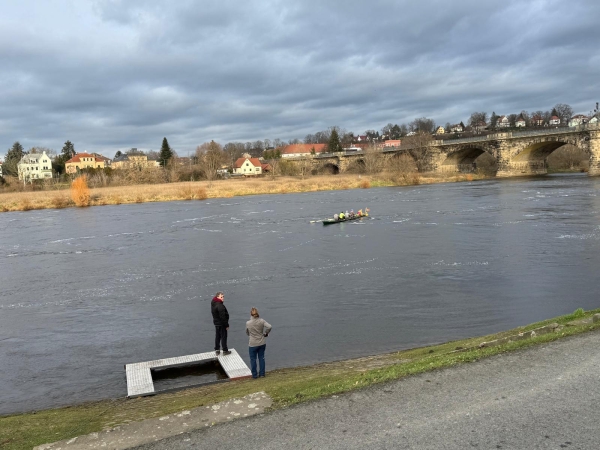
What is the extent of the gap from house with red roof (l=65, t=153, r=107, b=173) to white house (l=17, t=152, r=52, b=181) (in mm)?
5882

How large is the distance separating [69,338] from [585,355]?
14790mm

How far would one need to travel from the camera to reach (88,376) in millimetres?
14047

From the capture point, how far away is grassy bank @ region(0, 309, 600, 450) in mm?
9250

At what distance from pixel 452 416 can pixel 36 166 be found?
571 ft

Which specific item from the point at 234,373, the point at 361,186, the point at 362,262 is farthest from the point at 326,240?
the point at 361,186

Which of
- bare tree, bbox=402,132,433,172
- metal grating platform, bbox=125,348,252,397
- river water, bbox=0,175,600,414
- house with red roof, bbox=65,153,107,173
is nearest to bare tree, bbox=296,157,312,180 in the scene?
bare tree, bbox=402,132,433,172

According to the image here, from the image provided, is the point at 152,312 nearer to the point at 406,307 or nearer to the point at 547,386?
the point at 406,307

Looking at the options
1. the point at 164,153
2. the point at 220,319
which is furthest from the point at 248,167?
the point at 220,319

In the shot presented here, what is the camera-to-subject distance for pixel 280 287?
883 inches

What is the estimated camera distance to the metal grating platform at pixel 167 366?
12.6 m

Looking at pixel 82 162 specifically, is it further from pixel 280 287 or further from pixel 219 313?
pixel 219 313

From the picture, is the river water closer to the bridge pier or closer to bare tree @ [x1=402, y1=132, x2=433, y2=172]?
the bridge pier

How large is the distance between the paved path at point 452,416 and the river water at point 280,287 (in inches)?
229

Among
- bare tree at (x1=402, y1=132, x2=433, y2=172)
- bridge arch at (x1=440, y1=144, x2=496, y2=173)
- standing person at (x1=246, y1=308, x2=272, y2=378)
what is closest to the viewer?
standing person at (x1=246, y1=308, x2=272, y2=378)
